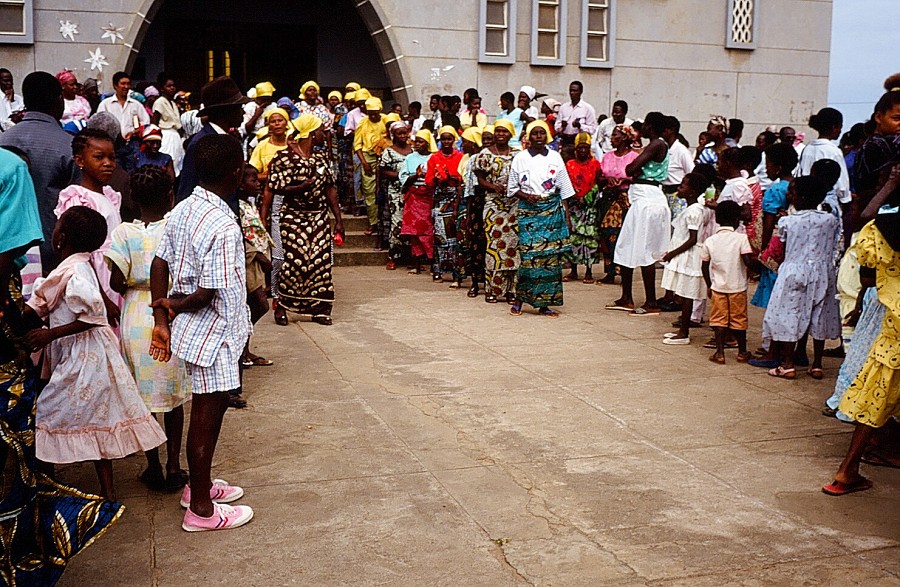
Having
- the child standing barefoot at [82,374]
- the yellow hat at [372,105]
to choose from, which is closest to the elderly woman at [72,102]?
the yellow hat at [372,105]

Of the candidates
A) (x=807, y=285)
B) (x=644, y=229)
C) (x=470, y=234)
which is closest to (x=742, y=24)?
(x=470, y=234)

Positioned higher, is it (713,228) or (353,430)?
(713,228)

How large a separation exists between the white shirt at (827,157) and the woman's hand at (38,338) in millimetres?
6533

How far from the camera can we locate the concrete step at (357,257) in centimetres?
1234

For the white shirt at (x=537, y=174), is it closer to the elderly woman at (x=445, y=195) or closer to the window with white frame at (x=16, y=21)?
the elderly woman at (x=445, y=195)

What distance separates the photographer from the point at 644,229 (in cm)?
907

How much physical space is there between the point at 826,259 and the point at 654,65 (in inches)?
454

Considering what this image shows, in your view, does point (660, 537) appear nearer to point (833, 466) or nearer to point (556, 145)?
point (833, 466)

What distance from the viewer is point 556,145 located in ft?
40.3

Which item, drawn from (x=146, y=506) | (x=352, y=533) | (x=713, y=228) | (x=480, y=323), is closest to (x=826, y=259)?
(x=713, y=228)

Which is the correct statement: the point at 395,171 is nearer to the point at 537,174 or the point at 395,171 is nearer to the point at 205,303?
the point at 537,174

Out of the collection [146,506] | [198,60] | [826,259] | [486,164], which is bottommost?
[146,506]

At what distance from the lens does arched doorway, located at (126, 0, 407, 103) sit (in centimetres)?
1734

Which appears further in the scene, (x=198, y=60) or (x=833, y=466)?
(x=198, y=60)
